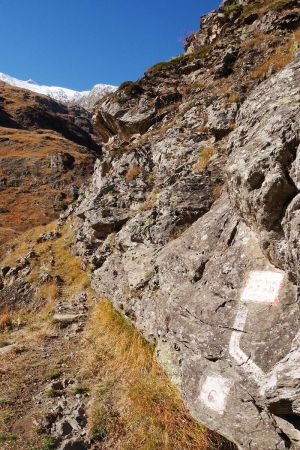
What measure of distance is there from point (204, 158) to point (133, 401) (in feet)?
26.0

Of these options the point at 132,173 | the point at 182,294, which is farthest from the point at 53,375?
the point at 132,173

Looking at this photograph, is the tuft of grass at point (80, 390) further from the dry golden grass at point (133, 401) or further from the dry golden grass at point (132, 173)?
the dry golden grass at point (132, 173)

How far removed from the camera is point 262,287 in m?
5.33

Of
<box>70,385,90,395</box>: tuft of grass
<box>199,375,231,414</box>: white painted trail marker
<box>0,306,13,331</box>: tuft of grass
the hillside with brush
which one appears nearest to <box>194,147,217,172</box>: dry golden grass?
the hillside with brush

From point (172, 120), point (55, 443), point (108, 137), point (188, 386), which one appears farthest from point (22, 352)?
point (108, 137)

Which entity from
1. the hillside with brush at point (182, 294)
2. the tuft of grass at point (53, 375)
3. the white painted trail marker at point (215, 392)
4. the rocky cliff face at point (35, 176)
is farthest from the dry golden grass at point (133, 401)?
the rocky cliff face at point (35, 176)

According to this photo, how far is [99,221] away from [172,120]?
6.97 m

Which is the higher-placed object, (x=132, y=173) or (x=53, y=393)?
(x=132, y=173)

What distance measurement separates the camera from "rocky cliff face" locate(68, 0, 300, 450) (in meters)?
4.77

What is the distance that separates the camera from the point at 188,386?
5.74 m

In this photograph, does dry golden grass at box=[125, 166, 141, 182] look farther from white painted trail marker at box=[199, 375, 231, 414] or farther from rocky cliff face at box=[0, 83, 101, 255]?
rocky cliff face at box=[0, 83, 101, 255]

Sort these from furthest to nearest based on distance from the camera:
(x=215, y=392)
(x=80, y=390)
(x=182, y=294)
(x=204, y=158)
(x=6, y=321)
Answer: (x=6, y=321), (x=204, y=158), (x=80, y=390), (x=182, y=294), (x=215, y=392)

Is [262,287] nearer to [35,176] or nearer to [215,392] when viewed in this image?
[215,392]

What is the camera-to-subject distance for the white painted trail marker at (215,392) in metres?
5.16
